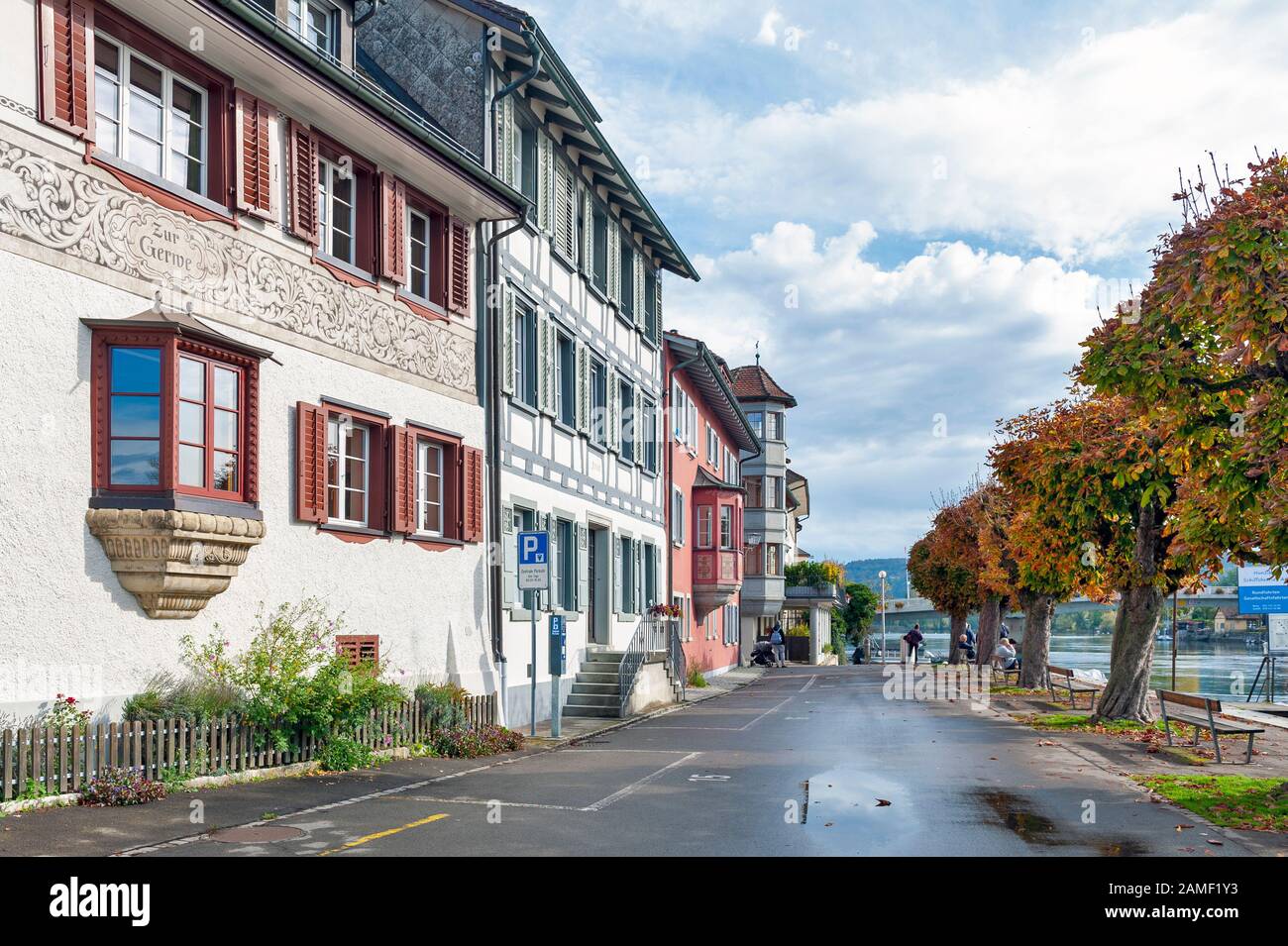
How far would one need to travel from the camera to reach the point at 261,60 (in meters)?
13.8

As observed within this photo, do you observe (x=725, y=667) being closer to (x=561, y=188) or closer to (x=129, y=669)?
(x=561, y=188)

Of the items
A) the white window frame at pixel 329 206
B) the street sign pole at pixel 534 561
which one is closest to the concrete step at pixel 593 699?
the street sign pole at pixel 534 561

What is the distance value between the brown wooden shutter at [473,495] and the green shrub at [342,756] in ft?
15.5

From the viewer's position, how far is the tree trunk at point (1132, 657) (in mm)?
21641

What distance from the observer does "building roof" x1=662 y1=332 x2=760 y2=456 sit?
36.4 meters

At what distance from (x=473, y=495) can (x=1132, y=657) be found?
38.1 feet

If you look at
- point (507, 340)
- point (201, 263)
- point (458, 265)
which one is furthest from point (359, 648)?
point (507, 340)

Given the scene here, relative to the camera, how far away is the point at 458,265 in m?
18.8

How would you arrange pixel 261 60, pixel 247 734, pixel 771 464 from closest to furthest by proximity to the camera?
pixel 247 734, pixel 261 60, pixel 771 464

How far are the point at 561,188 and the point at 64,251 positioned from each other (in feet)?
45.1

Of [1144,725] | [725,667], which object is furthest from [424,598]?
[725,667]

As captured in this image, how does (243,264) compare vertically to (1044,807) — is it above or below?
above

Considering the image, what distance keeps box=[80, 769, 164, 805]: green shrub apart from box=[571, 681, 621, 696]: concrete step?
1305cm

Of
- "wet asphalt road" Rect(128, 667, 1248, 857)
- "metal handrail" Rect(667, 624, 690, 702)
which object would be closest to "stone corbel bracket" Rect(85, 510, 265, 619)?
"wet asphalt road" Rect(128, 667, 1248, 857)
